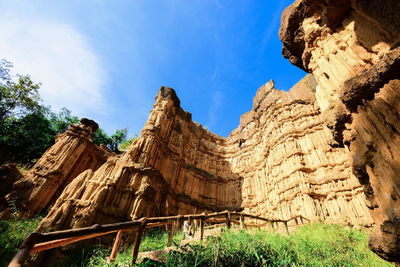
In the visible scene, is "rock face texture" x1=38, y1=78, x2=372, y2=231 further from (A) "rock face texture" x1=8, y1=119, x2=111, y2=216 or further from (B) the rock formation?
(A) "rock face texture" x1=8, y1=119, x2=111, y2=216

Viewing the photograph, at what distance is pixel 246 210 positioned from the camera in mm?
22125

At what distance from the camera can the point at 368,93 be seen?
14.1 feet

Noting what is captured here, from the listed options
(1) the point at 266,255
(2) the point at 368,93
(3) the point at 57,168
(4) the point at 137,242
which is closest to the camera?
(2) the point at 368,93

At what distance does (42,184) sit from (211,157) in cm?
1994

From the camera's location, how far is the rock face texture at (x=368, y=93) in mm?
3447

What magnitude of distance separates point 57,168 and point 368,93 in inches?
741

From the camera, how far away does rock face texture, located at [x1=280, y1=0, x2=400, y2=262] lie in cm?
345

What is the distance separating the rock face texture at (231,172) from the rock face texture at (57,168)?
421 cm

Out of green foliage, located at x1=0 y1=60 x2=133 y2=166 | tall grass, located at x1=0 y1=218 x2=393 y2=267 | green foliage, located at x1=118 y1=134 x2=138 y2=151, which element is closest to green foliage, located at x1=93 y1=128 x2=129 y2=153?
green foliage, located at x1=118 y1=134 x2=138 y2=151

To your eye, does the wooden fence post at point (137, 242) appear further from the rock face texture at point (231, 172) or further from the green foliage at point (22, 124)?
the green foliage at point (22, 124)

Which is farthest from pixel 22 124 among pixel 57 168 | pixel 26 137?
pixel 57 168

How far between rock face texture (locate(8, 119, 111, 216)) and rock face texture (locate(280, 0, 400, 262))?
1738 centimetres

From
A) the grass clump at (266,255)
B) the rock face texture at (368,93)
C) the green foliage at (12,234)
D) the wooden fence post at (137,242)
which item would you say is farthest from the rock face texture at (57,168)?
the rock face texture at (368,93)

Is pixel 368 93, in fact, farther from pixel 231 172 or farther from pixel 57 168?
pixel 231 172
